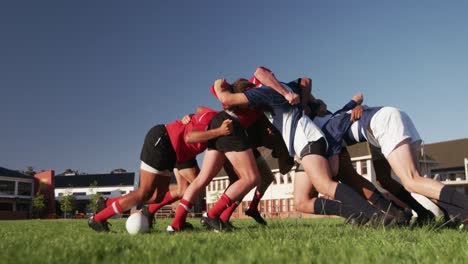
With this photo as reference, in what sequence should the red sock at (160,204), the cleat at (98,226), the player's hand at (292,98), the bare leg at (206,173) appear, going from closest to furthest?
the player's hand at (292,98) < the bare leg at (206,173) < the cleat at (98,226) < the red sock at (160,204)

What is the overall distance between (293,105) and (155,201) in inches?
126

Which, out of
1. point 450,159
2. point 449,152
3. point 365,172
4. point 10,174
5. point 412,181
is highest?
point 449,152

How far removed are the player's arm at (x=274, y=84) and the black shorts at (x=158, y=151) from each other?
5.52 ft

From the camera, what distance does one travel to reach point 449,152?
6097 centimetres

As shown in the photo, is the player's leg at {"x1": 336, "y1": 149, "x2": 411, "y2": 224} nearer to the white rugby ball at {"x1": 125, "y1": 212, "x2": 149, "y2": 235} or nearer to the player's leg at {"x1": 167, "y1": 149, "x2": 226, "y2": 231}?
the player's leg at {"x1": 167, "y1": 149, "x2": 226, "y2": 231}

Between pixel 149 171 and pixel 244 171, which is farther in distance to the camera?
pixel 149 171

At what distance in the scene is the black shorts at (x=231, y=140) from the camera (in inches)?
227

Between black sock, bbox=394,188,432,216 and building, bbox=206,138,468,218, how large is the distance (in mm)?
40113

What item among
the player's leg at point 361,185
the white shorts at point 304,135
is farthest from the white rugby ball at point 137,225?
the player's leg at point 361,185

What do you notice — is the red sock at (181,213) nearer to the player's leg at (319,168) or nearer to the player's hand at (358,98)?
the player's leg at (319,168)

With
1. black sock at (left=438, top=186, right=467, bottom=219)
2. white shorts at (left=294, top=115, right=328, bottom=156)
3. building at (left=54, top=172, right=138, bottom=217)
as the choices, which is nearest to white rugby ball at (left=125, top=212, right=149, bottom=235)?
white shorts at (left=294, top=115, right=328, bottom=156)

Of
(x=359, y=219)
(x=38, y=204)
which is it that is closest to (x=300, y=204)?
(x=359, y=219)

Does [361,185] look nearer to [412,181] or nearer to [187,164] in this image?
[412,181]

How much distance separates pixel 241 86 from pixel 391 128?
207cm
